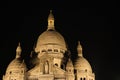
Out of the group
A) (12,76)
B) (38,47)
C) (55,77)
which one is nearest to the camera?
(55,77)

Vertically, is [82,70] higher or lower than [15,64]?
lower

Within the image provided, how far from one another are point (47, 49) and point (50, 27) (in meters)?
6.27

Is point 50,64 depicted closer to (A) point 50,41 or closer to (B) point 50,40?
(A) point 50,41

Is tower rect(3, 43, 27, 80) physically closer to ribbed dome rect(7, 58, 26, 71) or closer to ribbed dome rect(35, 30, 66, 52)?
ribbed dome rect(7, 58, 26, 71)

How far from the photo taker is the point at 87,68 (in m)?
71.5

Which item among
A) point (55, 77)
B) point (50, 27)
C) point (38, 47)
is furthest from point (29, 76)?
point (50, 27)

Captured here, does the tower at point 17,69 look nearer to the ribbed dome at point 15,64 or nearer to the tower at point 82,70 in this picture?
the ribbed dome at point 15,64

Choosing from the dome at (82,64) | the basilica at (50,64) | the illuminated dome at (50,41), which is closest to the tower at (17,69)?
the basilica at (50,64)

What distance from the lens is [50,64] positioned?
6391 cm

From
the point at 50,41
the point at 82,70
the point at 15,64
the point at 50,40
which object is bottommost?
the point at 82,70

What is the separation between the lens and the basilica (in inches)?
2522

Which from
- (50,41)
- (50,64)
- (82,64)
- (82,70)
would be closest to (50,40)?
(50,41)

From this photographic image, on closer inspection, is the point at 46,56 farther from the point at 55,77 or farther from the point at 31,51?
the point at 31,51

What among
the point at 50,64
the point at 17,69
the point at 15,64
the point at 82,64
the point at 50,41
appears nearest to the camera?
the point at 50,64
